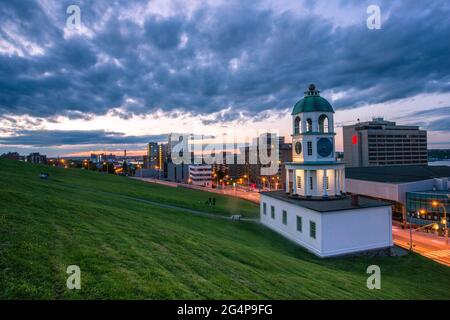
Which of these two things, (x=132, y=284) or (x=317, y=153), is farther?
(x=317, y=153)

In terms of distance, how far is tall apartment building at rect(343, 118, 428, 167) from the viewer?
133500mm

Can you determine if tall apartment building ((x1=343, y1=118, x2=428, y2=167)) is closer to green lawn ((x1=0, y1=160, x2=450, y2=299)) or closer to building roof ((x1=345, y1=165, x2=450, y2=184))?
building roof ((x1=345, y1=165, x2=450, y2=184))

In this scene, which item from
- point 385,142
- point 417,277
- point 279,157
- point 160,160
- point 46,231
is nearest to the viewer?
point 46,231

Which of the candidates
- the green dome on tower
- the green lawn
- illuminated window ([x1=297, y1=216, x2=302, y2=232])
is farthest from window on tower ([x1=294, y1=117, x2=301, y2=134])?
the green lawn

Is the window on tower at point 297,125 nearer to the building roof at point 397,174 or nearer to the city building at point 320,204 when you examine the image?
the city building at point 320,204

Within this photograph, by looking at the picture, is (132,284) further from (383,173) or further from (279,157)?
(279,157)

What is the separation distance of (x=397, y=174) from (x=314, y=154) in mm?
48091

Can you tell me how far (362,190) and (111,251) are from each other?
65.9 meters

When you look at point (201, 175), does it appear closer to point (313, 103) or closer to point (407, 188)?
point (407, 188)

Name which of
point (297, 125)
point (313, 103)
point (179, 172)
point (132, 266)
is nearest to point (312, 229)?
point (297, 125)

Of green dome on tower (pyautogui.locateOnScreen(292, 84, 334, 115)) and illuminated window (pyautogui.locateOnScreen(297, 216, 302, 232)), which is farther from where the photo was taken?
green dome on tower (pyautogui.locateOnScreen(292, 84, 334, 115))

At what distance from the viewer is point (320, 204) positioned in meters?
27.1

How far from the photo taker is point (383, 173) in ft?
225

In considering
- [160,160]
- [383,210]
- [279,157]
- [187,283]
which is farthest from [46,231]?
[160,160]
